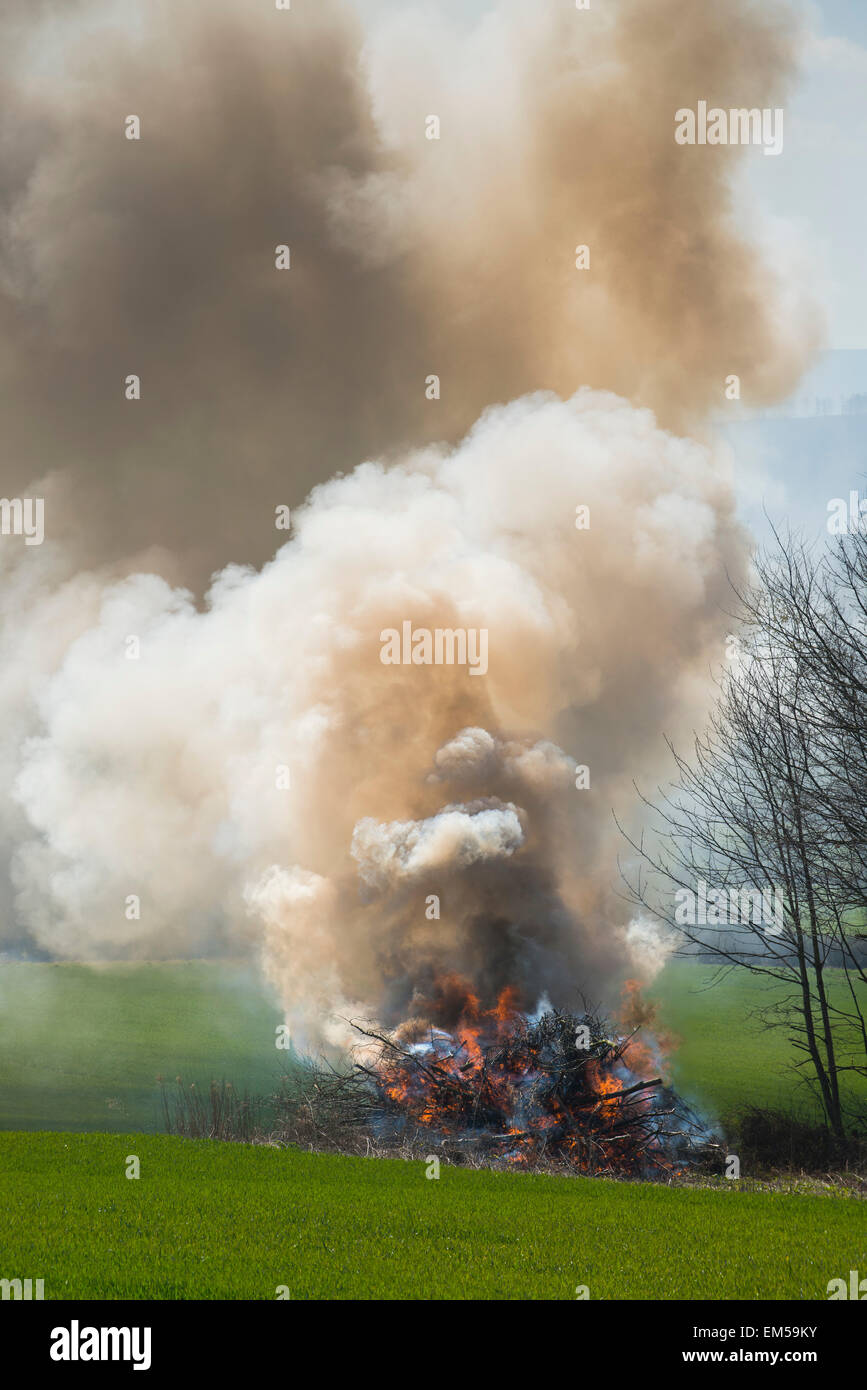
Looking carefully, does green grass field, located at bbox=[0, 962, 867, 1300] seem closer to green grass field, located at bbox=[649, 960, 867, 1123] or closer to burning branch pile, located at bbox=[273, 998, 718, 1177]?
green grass field, located at bbox=[649, 960, 867, 1123]

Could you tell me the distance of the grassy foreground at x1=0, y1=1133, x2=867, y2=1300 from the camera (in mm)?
8508

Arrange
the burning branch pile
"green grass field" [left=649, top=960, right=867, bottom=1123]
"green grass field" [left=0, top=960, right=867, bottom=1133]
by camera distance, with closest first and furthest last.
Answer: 1. the burning branch pile
2. "green grass field" [left=649, top=960, right=867, bottom=1123]
3. "green grass field" [left=0, top=960, right=867, bottom=1133]

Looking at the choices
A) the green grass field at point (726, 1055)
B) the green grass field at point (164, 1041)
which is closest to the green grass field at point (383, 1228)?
the green grass field at point (726, 1055)

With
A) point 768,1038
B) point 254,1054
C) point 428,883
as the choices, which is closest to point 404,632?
point 428,883

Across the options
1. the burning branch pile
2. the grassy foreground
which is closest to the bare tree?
the burning branch pile

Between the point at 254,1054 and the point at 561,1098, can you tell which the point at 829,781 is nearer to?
the point at 561,1098

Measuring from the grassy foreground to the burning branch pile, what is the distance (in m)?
3.60

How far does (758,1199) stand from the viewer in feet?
48.6

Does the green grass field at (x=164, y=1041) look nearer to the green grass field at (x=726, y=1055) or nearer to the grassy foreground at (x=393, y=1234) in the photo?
the green grass field at (x=726, y=1055)

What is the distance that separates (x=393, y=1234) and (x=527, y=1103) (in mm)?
10200

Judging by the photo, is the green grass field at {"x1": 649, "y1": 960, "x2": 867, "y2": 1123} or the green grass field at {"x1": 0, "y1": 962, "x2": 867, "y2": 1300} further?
the green grass field at {"x1": 649, "y1": 960, "x2": 867, "y2": 1123}

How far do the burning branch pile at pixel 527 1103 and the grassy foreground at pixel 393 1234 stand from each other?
3.60m

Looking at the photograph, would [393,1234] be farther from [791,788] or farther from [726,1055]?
[726,1055]
